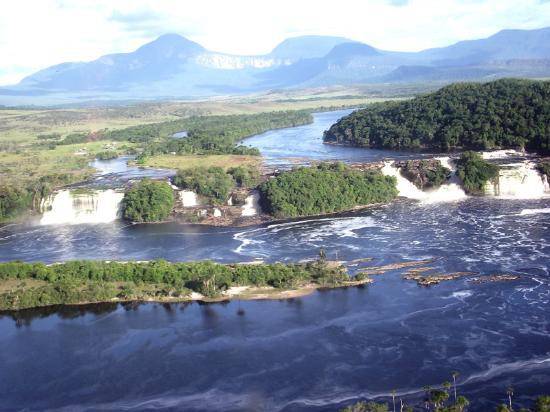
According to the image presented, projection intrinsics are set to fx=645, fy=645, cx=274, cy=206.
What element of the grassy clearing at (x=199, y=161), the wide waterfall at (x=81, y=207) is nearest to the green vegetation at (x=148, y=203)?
the wide waterfall at (x=81, y=207)

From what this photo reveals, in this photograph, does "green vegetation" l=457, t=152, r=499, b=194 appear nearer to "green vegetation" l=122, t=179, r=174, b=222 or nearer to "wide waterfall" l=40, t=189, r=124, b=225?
"green vegetation" l=122, t=179, r=174, b=222

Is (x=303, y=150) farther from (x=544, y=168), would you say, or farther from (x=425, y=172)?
(x=544, y=168)

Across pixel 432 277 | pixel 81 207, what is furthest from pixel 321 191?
pixel 81 207

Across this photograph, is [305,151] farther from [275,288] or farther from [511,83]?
[275,288]

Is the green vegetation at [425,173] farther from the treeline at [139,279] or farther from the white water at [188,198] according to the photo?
the treeline at [139,279]

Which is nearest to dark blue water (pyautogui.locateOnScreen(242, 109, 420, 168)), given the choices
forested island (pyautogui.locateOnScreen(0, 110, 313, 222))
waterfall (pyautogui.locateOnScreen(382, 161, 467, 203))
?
forested island (pyautogui.locateOnScreen(0, 110, 313, 222))

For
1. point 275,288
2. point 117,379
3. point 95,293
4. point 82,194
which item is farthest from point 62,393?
point 82,194
